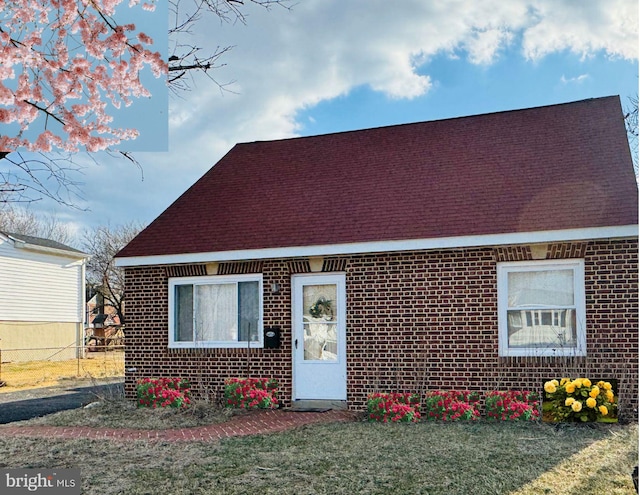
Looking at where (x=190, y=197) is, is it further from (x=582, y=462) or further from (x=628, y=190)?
(x=582, y=462)

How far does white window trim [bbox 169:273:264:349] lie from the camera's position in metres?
12.0

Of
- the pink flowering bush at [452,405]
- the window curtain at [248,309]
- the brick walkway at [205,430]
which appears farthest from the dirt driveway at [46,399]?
the pink flowering bush at [452,405]

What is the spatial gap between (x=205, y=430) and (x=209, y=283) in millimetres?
3259

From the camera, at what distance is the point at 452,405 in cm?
1024

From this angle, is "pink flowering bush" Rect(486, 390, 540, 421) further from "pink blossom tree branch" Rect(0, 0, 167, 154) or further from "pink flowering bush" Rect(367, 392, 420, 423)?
"pink blossom tree branch" Rect(0, 0, 167, 154)

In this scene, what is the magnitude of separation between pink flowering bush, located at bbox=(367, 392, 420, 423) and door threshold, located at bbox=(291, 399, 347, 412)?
3.41 feet

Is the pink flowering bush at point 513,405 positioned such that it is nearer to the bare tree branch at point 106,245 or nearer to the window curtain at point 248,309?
the window curtain at point 248,309

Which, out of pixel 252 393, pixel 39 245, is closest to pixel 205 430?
pixel 252 393

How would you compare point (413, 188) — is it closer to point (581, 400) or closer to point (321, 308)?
point (321, 308)

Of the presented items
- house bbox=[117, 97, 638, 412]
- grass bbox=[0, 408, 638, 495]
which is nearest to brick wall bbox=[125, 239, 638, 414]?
house bbox=[117, 97, 638, 412]

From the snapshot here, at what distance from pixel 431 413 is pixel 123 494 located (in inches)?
205

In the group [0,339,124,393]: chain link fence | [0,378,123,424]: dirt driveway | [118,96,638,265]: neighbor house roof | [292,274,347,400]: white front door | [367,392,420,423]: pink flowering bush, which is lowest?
[0,339,124,393]: chain link fence

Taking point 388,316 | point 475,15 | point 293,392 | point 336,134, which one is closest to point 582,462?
point 388,316

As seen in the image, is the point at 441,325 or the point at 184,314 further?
the point at 184,314
